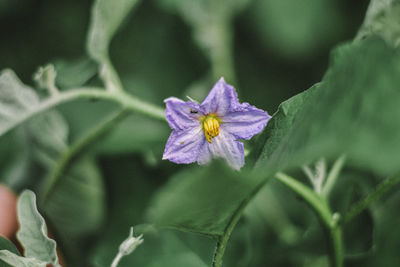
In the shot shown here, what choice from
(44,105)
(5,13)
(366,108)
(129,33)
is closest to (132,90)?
(129,33)

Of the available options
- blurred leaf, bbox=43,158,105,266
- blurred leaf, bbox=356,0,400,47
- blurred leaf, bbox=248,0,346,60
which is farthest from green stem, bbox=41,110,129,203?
blurred leaf, bbox=248,0,346,60

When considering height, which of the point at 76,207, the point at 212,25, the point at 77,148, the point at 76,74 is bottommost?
the point at 76,207

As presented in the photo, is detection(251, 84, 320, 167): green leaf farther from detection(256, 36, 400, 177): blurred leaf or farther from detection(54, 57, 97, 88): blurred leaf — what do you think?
detection(54, 57, 97, 88): blurred leaf

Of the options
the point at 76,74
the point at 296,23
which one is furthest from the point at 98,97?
the point at 296,23

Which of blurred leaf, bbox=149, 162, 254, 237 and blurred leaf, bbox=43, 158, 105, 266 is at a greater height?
blurred leaf, bbox=149, 162, 254, 237

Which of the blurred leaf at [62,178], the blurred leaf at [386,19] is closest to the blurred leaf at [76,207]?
the blurred leaf at [62,178]

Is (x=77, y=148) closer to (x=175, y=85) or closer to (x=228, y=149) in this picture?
(x=228, y=149)

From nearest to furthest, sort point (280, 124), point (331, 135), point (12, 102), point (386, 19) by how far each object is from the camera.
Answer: point (331, 135) < point (280, 124) < point (386, 19) < point (12, 102)

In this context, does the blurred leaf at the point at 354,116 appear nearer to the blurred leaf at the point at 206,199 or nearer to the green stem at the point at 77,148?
the blurred leaf at the point at 206,199
